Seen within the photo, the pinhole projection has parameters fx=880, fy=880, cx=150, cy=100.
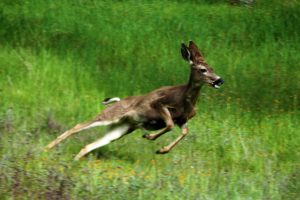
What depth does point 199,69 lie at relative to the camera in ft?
36.9

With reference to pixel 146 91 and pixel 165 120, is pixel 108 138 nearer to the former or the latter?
pixel 165 120

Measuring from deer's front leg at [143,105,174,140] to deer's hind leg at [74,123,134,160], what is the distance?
16.8 inches

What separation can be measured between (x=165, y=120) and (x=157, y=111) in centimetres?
26

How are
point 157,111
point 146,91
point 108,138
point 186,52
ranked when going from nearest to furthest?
point 157,111 < point 108,138 < point 186,52 < point 146,91

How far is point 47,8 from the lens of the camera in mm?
17422

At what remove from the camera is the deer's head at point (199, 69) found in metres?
11.1

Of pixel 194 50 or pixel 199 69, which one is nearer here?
pixel 199 69

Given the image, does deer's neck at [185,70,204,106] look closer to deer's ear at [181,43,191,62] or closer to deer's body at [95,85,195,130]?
deer's body at [95,85,195,130]

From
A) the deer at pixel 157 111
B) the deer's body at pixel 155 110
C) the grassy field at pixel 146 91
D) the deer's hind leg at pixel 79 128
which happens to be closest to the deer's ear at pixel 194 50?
the deer at pixel 157 111

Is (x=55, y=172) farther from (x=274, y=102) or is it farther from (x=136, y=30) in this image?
(x=136, y=30)

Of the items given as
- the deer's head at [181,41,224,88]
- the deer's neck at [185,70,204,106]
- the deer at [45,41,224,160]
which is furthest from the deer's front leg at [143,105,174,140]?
the deer's head at [181,41,224,88]

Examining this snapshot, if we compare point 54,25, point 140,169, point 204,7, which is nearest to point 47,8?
point 54,25

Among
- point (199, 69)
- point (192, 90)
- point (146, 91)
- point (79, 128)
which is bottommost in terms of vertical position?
point (146, 91)

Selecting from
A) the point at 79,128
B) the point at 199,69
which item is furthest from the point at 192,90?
the point at 79,128
